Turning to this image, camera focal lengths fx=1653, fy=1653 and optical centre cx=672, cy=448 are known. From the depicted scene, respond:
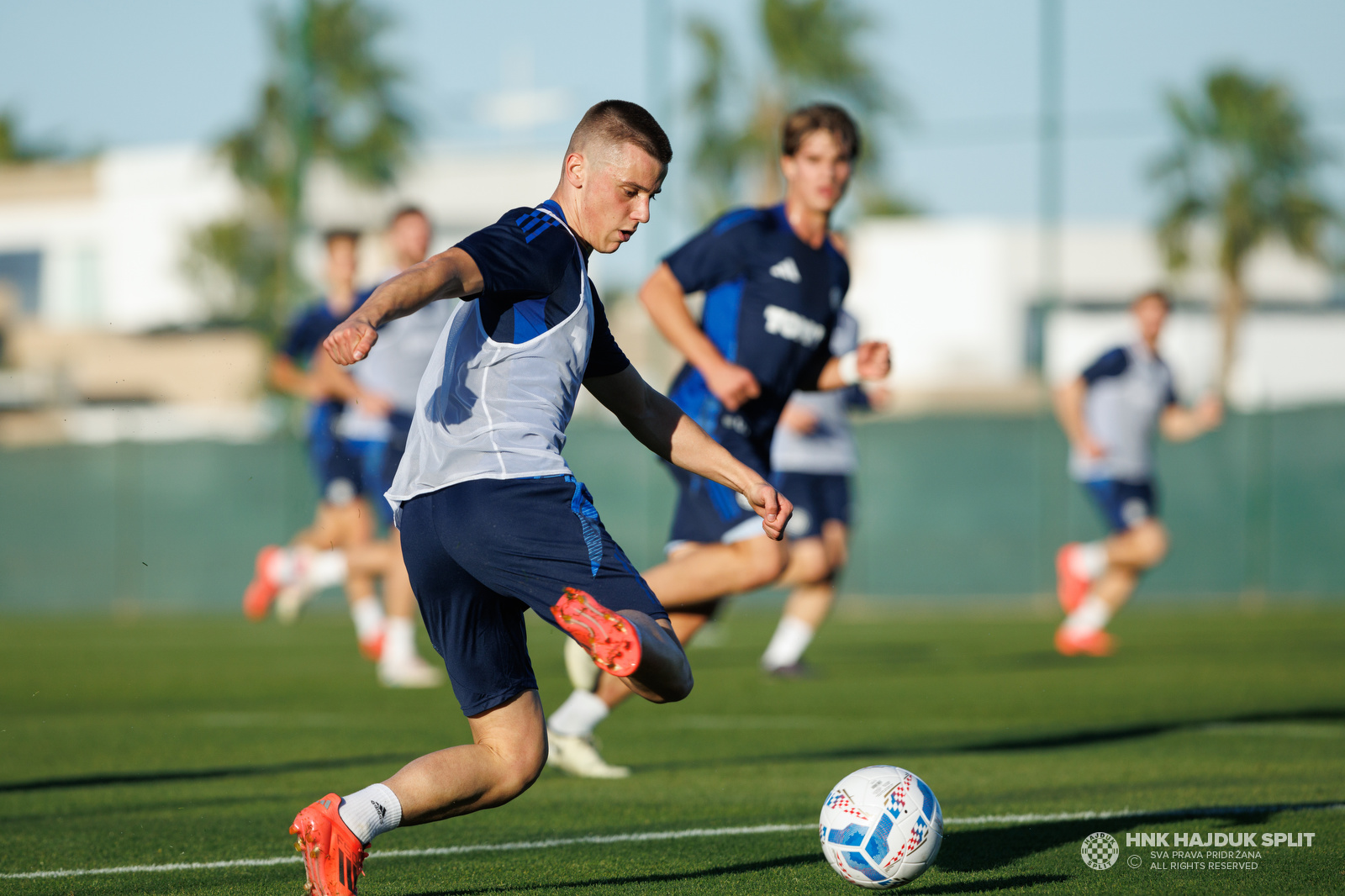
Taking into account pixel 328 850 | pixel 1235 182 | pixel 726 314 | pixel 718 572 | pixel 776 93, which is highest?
pixel 776 93

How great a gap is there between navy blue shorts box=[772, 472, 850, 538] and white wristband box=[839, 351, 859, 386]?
10.9ft

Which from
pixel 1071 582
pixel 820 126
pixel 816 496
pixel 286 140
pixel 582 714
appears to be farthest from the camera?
pixel 286 140

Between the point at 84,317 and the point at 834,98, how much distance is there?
38.3ft

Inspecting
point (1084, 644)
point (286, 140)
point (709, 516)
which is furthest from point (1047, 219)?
point (709, 516)

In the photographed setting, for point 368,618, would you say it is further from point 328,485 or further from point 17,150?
point 17,150

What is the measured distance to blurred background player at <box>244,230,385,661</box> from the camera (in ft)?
34.6

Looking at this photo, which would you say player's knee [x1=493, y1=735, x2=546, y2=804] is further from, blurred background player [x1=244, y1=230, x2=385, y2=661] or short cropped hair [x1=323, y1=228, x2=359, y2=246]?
short cropped hair [x1=323, y1=228, x2=359, y2=246]

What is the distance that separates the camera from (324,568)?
11.1 m

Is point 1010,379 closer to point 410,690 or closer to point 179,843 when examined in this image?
point 410,690

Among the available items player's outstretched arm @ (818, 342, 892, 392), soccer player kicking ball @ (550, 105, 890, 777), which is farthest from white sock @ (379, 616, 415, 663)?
player's outstretched arm @ (818, 342, 892, 392)

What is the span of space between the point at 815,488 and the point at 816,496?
2.4 inches

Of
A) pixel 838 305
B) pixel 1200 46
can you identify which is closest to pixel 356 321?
pixel 838 305

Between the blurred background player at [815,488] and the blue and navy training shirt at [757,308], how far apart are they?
2941 mm

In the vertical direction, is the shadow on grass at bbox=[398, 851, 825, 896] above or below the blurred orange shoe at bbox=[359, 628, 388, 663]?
above
